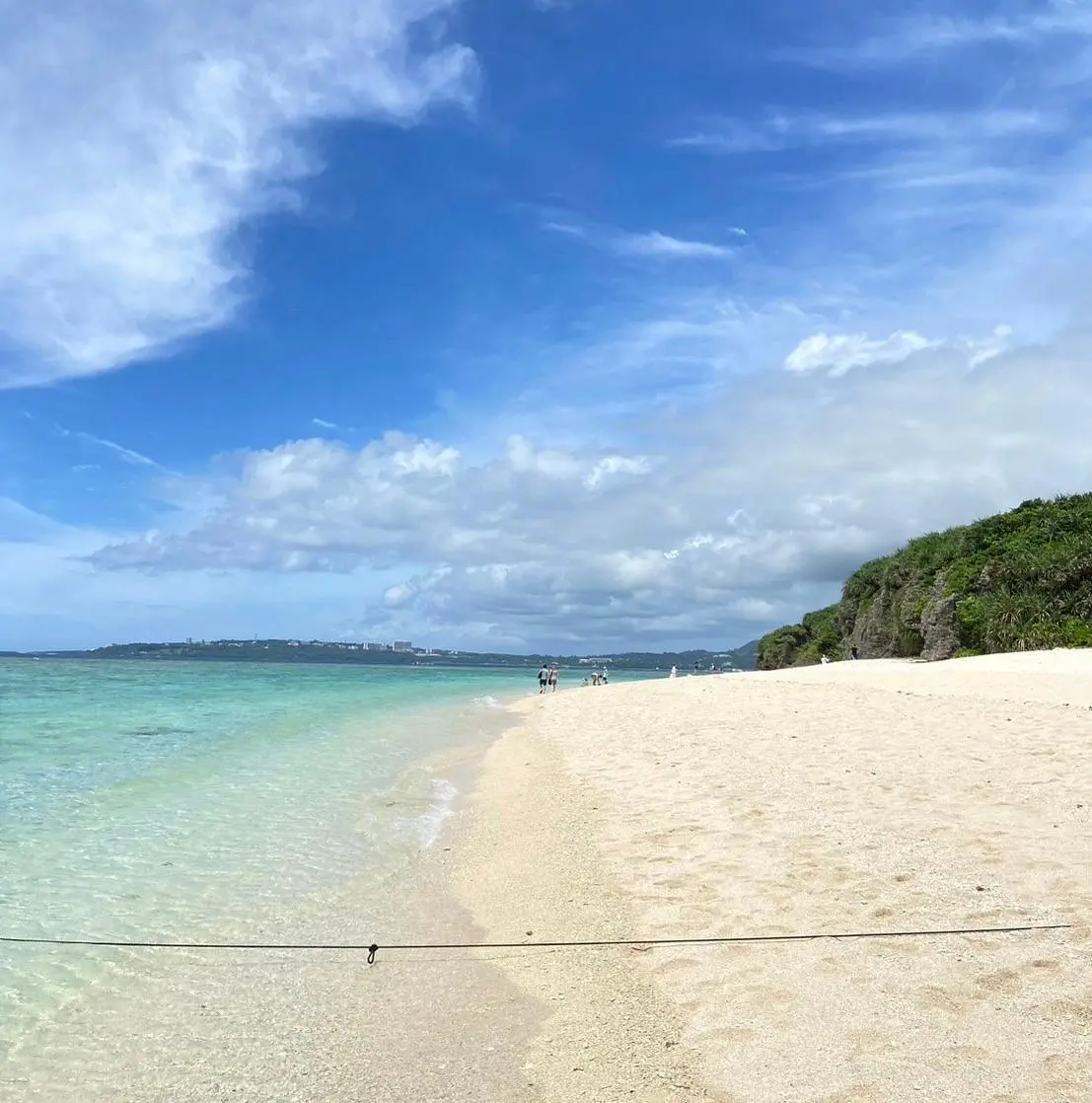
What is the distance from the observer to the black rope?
5.22m

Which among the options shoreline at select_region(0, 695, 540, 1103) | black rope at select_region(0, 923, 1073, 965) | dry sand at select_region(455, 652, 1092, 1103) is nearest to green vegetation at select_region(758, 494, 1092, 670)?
dry sand at select_region(455, 652, 1092, 1103)

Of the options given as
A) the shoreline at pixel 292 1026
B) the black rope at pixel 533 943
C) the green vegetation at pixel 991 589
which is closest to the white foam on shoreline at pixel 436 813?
the shoreline at pixel 292 1026

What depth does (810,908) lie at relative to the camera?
231 inches

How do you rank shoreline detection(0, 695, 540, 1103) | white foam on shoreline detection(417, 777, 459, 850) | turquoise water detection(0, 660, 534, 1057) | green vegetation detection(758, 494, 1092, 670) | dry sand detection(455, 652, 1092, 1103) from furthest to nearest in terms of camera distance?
1. green vegetation detection(758, 494, 1092, 670)
2. white foam on shoreline detection(417, 777, 459, 850)
3. turquoise water detection(0, 660, 534, 1057)
4. shoreline detection(0, 695, 540, 1103)
5. dry sand detection(455, 652, 1092, 1103)

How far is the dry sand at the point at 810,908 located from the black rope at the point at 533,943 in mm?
91

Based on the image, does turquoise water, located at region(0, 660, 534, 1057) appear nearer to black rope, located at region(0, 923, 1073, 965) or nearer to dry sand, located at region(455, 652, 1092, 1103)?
black rope, located at region(0, 923, 1073, 965)

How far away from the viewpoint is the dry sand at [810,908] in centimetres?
401

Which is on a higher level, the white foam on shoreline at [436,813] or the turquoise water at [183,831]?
the turquoise water at [183,831]

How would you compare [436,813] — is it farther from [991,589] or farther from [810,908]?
[991,589]

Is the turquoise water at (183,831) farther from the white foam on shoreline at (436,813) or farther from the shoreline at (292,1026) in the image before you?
the shoreline at (292,1026)

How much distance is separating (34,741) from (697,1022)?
60.6 ft

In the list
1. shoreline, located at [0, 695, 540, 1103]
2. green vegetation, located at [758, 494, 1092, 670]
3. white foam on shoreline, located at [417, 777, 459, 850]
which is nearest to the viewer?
shoreline, located at [0, 695, 540, 1103]

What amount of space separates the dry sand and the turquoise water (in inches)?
62.5

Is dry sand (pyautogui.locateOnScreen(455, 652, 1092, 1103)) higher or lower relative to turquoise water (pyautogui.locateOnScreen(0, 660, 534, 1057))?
higher
